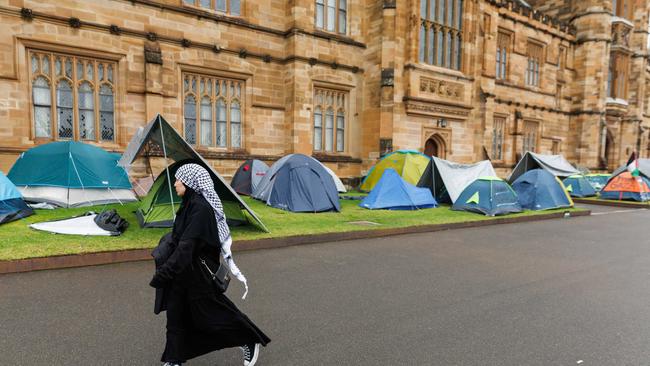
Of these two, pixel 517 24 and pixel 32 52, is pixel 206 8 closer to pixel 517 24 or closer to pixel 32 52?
pixel 32 52

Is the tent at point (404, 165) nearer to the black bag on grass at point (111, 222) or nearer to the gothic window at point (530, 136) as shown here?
the black bag on grass at point (111, 222)

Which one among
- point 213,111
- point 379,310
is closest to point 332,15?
point 213,111

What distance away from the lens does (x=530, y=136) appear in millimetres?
28203

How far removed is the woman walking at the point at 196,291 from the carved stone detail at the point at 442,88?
695 inches

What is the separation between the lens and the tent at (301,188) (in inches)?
462

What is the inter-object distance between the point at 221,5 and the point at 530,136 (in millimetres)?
23354

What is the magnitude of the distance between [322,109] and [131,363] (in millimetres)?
15772

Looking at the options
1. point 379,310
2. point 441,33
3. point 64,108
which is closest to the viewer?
point 379,310

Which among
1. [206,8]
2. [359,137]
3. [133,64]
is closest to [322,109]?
[359,137]

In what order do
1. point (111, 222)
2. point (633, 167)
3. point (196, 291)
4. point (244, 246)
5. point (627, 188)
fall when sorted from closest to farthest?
1. point (196, 291)
2. point (244, 246)
3. point (111, 222)
4. point (627, 188)
5. point (633, 167)

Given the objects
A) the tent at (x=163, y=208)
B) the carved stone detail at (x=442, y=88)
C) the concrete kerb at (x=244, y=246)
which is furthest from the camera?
the carved stone detail at (x=442, y=88)

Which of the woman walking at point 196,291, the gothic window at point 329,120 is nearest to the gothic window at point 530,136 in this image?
the gothic window at point 329,120

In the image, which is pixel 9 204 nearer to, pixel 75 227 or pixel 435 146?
pixel 75 227

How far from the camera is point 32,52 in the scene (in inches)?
479
